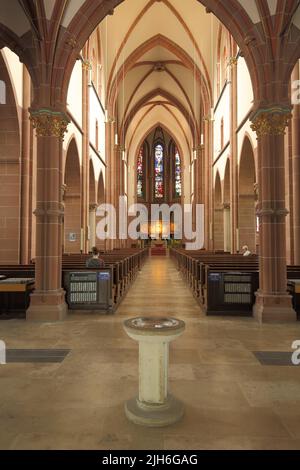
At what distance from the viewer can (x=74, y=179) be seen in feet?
55.4

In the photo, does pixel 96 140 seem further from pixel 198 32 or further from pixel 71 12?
pixel 71 12

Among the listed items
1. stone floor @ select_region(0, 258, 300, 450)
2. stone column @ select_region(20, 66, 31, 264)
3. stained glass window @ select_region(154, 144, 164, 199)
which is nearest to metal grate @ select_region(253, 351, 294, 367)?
stone floor @ select_region(0, 258, 300, 450)

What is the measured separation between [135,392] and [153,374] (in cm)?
77

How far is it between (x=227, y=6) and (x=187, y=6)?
11.9m

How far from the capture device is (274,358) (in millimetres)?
5562

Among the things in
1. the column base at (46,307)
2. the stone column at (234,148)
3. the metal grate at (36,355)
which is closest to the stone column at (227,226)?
the stone column at (234,148)

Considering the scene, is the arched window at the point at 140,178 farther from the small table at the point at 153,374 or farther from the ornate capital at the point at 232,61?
the small table at the point at 153,374

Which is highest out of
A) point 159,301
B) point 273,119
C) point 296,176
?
point 273,119

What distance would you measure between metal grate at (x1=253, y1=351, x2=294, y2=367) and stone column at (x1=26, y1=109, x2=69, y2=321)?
15.2 ft

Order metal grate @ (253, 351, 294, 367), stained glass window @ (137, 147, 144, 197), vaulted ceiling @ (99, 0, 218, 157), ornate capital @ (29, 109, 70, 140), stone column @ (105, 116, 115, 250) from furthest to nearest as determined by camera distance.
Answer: stained glass window @ (137, 147, 144, 197) → stone column @ (105, 116, 115, 250) → vaulted ceiling @ (99, 0, 218, 157) → ornate capital @ (29, 109, 70, 140) → metal grate @ (253, 351, 294, 367)

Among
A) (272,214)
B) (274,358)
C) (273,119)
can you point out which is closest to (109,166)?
(273,119)

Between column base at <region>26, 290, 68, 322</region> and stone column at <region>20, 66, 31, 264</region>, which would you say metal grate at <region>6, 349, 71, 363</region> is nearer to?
column base at <region>26, 290, 68, 322</region>

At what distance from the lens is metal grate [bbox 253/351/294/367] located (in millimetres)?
5328

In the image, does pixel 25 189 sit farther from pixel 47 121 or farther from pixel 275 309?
pixel 275 309
